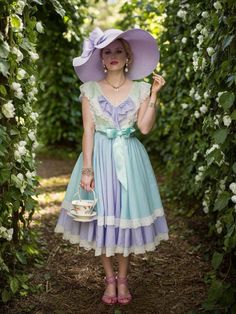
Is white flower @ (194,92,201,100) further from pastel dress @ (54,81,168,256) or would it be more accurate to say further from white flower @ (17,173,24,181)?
white flower @ (17,173,24,181)

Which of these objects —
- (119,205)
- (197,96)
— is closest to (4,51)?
(119,205)

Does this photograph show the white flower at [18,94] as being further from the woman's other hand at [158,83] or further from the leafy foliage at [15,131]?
the woman's other hand at [158,83]

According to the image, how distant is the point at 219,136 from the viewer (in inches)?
92.0

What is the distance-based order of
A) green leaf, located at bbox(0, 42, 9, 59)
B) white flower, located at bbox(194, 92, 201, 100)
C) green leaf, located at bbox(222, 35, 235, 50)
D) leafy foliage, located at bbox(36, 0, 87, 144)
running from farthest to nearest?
leafy foliage, located at bbox(36, 0, 87, 144) → white flower, located at bbox(194, 92, 201, 100) → green leaf, located at bbox(222, 35, 235, 50) → green leaf, located at bbox(0, 42, 9, 59)

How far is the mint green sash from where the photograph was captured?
2646 mm

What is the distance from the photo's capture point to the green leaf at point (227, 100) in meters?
2.27

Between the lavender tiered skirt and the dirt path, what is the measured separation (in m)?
0.35

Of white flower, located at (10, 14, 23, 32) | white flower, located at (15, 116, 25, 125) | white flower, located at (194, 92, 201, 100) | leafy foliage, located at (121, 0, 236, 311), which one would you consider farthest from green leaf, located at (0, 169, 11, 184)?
white flower, located at (194, 92, 201, 100)

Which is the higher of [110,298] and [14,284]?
[14,284]

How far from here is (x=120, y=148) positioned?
2689mm

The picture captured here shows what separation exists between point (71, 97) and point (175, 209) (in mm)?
2575

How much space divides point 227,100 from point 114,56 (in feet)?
2.31

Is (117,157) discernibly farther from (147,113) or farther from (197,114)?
(197,114)

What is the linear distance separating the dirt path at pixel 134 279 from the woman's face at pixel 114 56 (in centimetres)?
125
